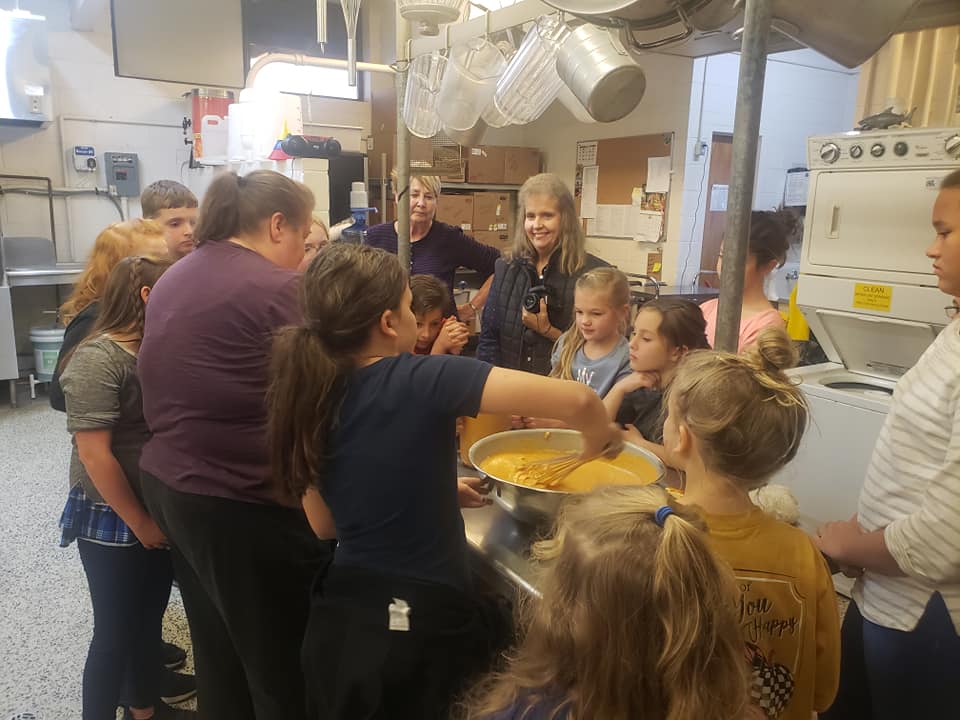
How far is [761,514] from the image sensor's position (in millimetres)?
1004

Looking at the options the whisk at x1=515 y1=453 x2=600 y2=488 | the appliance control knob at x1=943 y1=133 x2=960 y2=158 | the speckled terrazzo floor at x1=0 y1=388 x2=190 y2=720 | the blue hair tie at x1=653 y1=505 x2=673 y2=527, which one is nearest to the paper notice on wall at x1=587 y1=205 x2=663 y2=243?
the appliance control knob at x1=943 y1=133 x2=960 y2=158

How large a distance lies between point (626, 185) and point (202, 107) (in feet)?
10.0

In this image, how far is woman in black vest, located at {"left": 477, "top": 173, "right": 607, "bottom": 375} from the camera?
2.19 meters

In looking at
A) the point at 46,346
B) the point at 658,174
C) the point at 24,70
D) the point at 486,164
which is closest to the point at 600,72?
the point at 658,174

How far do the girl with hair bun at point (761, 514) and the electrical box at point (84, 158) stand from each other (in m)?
5.44

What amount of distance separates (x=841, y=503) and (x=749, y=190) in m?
1.64

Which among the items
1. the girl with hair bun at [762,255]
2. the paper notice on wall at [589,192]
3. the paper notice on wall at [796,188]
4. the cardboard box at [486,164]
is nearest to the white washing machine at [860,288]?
the girl with hair bun at [762,255]

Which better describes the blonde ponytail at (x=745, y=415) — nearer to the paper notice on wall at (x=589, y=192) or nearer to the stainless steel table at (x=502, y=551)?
the stainless steel table at (x=502, y=551)

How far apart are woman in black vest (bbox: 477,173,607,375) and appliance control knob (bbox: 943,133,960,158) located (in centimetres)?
96

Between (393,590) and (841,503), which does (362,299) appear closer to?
(393,590)

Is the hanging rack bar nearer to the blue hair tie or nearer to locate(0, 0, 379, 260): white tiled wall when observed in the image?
the blue hair tie

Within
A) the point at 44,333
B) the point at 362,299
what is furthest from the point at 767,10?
the point at 44,333

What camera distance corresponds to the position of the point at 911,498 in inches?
43.3

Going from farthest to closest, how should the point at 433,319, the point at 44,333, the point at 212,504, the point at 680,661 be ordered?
1. the point at 44,333
2. the point at 433,319
3. the point at 212,504
4. the point at 680,661
